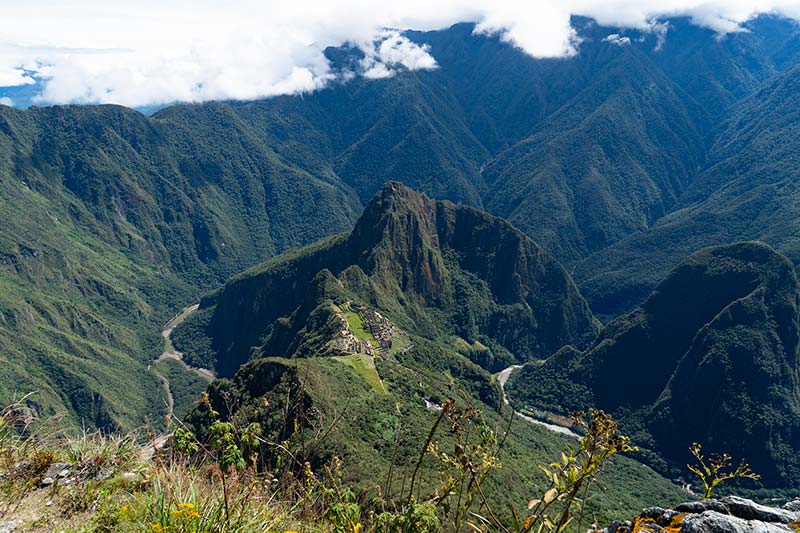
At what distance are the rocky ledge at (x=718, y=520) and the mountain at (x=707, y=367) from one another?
146 m

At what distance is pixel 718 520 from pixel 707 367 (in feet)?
526

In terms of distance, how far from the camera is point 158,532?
23.9 ft

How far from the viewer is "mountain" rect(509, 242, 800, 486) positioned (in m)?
138

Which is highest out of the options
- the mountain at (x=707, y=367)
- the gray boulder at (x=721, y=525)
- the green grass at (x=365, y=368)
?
the gray boulder at (x=721, y=525)

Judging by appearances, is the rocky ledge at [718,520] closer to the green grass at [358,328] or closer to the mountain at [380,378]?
the mountain at [380,378]

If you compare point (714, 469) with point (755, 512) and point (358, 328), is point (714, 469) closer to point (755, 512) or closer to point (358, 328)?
point (755, 512)

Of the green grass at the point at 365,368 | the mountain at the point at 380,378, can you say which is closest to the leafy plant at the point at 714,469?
the mountain at the point at 380,378

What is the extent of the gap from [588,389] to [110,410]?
477 ft

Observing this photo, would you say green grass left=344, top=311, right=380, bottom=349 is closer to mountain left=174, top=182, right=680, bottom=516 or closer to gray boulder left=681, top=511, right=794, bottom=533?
mountain left=174, top=182, right=680, bottom=516

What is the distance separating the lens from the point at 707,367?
147 metres

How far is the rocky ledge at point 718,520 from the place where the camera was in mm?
8617

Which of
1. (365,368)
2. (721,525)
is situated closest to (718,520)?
(721,525)

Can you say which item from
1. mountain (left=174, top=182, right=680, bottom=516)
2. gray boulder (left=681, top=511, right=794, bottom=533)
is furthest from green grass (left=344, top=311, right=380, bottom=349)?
gray boulder (left=681, top=511, right=794, bottom=533)

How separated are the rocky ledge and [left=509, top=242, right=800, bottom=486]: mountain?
478 ft
